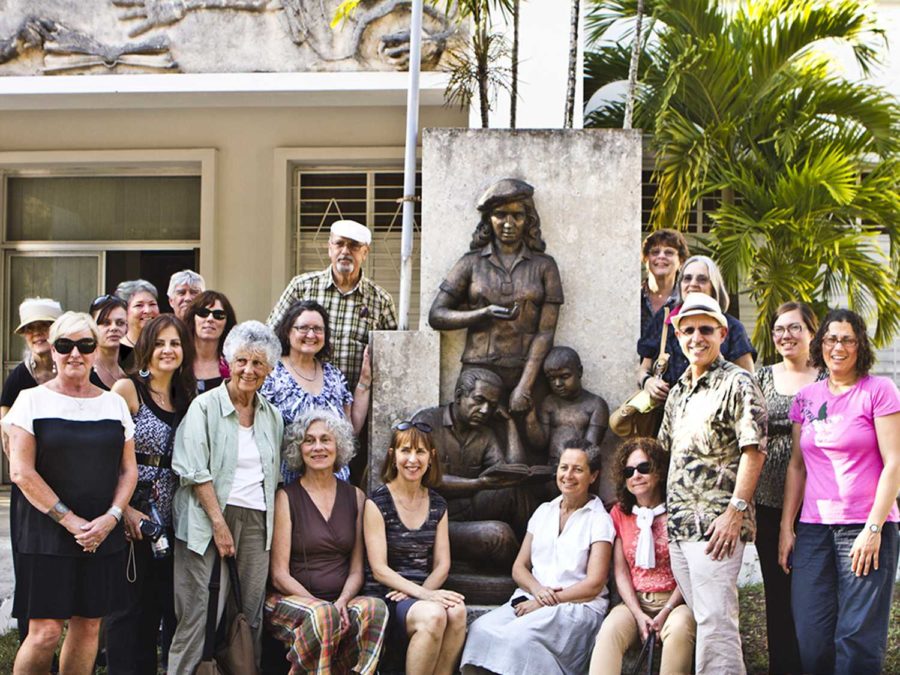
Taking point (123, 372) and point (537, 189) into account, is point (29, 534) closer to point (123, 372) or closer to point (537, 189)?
point (123, 372)

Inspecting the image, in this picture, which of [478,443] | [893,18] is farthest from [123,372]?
[893,18]

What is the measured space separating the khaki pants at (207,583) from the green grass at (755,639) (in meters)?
1.04

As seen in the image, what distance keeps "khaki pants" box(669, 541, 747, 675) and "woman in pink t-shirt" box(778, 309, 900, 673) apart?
323 millimetres

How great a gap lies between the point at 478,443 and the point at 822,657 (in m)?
2.01

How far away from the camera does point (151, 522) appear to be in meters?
5.54

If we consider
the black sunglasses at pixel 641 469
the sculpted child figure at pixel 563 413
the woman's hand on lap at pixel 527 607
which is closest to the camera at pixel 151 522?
the woman's hand on lap at pixel 527 607

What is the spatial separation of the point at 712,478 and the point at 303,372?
2.05 meters

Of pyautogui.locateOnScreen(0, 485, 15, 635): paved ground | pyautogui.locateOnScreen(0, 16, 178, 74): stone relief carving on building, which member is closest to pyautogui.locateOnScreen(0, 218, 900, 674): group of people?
pyautogui.locateOnScreen(0, 485, 15, 635): paved ground

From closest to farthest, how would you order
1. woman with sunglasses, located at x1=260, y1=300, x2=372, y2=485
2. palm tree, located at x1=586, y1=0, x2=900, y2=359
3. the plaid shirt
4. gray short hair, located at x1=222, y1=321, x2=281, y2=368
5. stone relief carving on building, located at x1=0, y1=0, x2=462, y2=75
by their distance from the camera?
gray short hair, located at x1=222, y1=321, x2=281, y2=368 → woman with sunglasses, located at x1=260, y1=300, x2=372, y2=485 → the plaid shirt → palm tree, located at x1=586, y1=0, x2=900, y2=359 → stone relief carving on building, located at x1=0, y1=0, x2=462, y2=75

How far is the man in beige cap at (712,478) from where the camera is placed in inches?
211

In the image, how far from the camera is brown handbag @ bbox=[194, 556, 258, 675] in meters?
5.57

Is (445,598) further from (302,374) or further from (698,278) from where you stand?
(698,278)

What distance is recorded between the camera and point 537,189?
6941mm

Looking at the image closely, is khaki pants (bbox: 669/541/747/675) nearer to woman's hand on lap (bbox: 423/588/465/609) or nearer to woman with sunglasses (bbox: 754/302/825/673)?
woman with sunglasses (bbox: 754/302/825/673)
